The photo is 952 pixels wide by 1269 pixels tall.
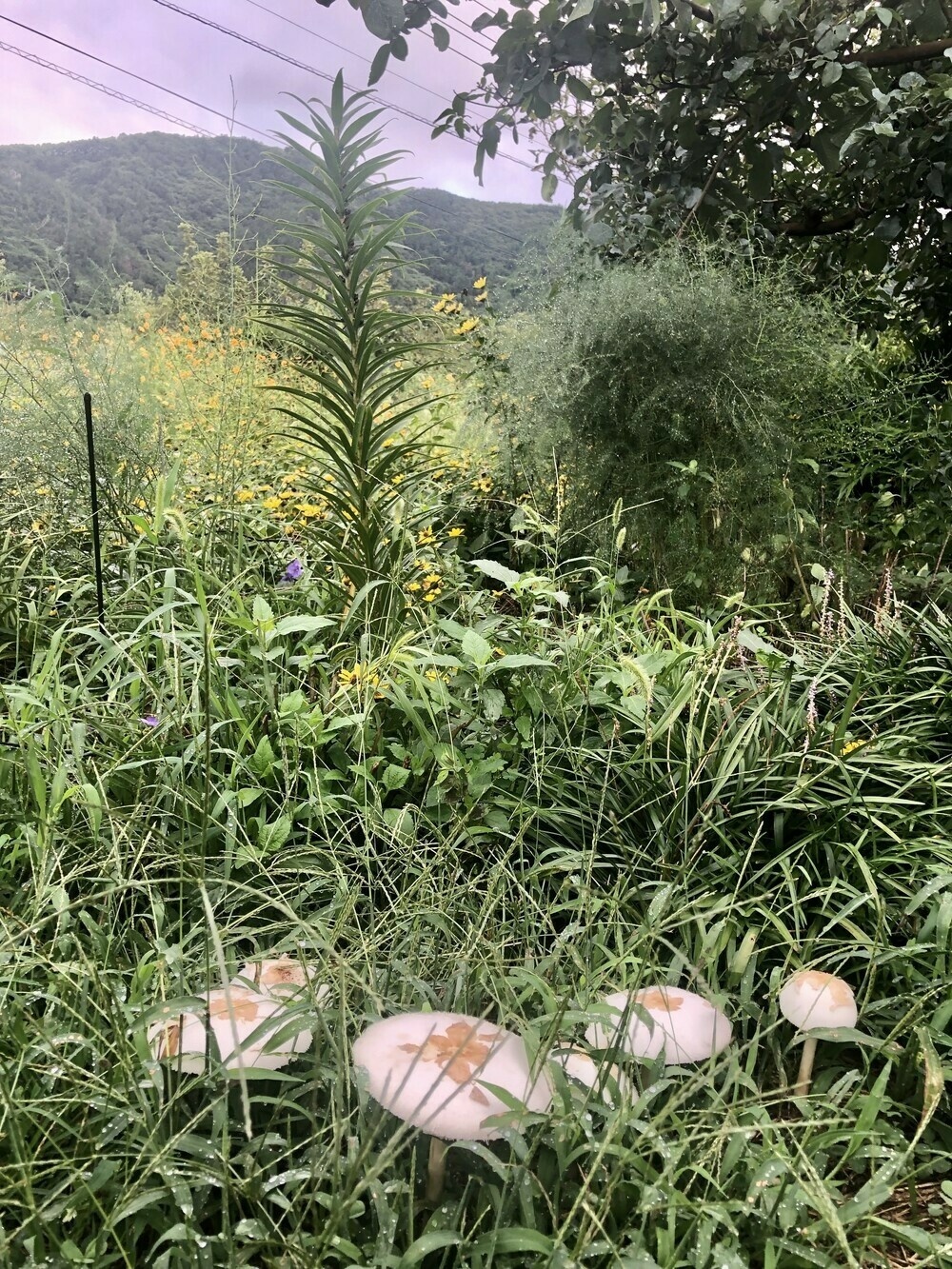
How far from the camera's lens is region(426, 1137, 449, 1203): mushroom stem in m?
0.73

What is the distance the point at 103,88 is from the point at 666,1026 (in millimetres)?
2533

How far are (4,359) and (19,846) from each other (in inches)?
57.4

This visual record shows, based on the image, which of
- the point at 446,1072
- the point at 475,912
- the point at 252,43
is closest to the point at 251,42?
the point at 252,43

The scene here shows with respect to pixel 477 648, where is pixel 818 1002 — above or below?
below

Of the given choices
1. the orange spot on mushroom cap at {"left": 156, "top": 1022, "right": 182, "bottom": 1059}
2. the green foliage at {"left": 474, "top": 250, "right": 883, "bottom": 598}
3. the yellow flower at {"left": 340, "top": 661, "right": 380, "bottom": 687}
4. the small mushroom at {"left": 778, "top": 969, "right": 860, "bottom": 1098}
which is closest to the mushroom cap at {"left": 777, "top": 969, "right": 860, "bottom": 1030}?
the small mushroom at {"left": 778, "top": 969, "right": 860, "bottom": 1098}

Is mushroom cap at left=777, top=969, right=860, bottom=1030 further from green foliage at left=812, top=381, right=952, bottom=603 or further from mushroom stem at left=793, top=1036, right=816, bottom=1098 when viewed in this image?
green foliage at left=812, top=381, right=952, bottom=603

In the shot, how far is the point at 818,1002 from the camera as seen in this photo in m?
0.82

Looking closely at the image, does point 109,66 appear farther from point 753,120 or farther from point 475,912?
point 475,912

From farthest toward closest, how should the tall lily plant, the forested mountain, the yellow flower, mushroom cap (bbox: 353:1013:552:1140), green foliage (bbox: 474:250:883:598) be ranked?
the forested mountain
green foliage (bbox: 474:250:883:598)
the tall lily plant
the yellow flower
mushroom cap (bbox: 353:1013:552:1140)

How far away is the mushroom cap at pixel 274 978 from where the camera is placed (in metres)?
0.84

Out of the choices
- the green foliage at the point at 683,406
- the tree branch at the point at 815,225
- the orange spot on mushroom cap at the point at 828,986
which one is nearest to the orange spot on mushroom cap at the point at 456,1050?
the orange spot on mushroom cap at the point at 828,986

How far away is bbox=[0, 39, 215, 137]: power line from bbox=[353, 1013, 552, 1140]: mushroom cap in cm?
213

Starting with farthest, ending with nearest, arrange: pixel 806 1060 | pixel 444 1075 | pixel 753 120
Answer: pixel 753 120
pixel 806 1060
pixel 444 1075

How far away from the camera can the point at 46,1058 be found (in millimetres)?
886
